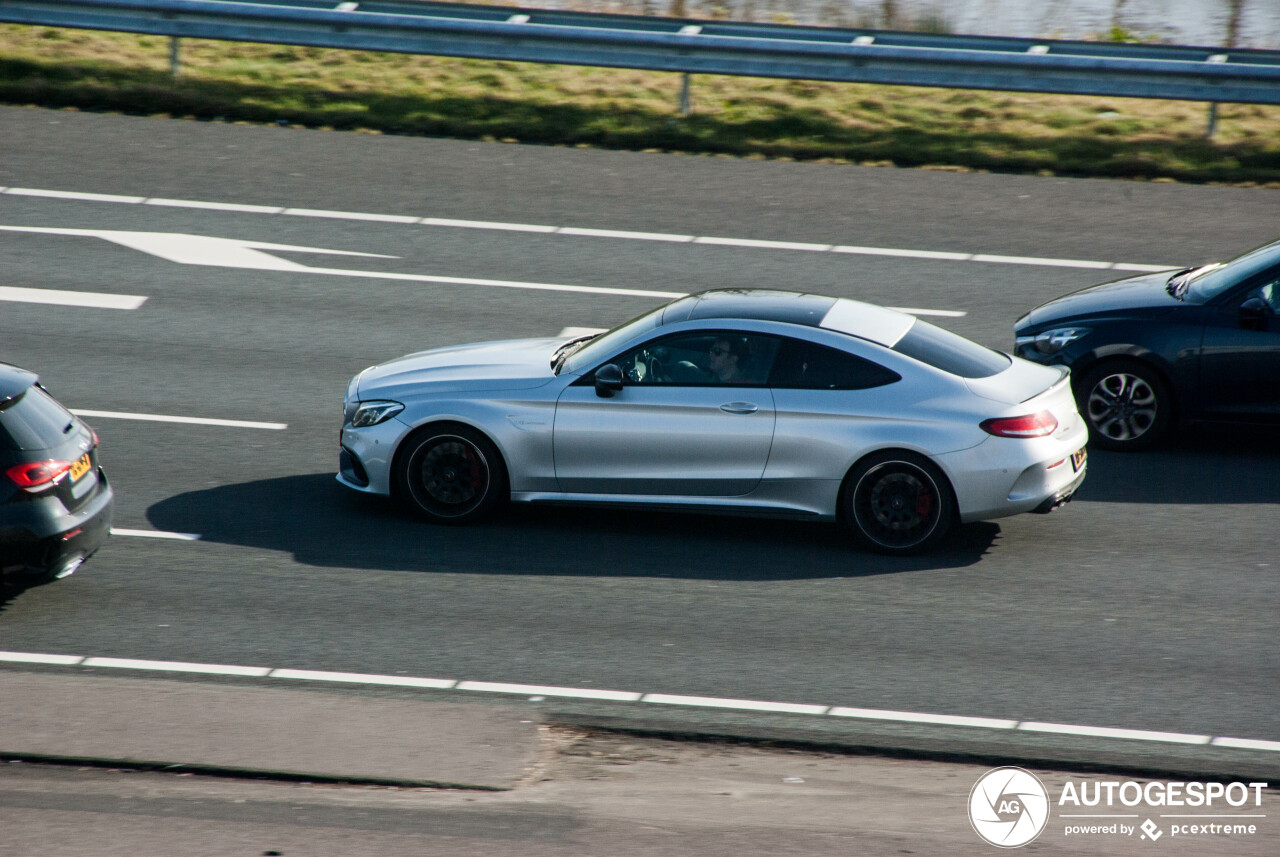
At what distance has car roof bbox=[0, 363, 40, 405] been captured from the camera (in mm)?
8492

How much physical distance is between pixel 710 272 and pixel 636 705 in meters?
7.39

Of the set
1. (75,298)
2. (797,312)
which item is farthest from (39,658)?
(75,298)

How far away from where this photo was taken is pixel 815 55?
59.6ft

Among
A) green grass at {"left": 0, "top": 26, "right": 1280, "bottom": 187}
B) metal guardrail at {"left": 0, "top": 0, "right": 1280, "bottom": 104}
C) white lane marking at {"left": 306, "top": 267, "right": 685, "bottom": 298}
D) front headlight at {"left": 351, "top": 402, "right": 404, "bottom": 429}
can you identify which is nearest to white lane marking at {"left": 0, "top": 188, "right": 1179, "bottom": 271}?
white lane marking at {"left": 306, "top": 267, "right": 685, "bottom": 298}

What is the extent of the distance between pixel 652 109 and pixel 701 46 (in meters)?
0.96

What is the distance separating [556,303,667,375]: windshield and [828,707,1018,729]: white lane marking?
317cm

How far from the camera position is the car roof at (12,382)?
8.49 m

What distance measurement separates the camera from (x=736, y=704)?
7.87 meters

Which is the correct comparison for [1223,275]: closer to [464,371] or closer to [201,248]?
[464,371]

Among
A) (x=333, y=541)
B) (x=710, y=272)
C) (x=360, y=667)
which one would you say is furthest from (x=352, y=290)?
(x=360, y=667)

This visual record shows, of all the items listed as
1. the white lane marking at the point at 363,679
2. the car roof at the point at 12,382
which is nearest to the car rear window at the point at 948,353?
the white lane marking at the point at 363,679

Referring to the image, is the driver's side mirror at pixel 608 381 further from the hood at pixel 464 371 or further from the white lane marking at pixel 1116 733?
the white lane marking at pixel 1116 733

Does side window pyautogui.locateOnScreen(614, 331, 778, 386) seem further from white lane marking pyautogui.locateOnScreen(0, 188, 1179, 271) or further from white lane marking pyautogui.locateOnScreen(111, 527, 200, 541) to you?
white lane marking pyautogui.locateOnScreen(0, 188, 1179, 271)

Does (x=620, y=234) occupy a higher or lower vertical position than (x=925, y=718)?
higher
